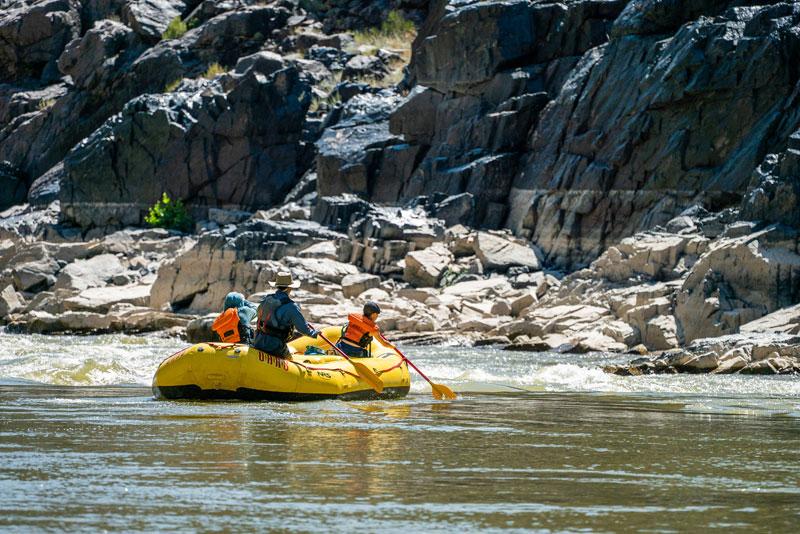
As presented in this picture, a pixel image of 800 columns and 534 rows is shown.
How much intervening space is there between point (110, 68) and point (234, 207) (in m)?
13.9

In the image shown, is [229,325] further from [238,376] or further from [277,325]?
[238,376]

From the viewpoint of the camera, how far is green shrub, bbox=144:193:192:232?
153 ft

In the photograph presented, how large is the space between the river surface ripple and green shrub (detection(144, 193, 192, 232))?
34575 mm

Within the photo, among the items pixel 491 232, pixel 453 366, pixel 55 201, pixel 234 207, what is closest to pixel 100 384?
pixel 453 366

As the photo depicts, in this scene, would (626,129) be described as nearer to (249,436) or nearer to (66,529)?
(249,436)

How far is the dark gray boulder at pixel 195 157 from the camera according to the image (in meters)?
47.8

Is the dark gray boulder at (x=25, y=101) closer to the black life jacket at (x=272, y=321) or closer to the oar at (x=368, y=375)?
the oar at (x=368, y=375)

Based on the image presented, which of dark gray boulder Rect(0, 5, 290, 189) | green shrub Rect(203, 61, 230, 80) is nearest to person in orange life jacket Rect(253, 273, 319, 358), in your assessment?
green shrub Rect(203, 61, 230, 80)

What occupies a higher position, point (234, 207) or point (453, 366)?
point (234, 207)

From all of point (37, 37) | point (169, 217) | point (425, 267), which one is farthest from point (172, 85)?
point (425, 267)

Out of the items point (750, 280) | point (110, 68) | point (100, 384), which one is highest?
point (110, 68)

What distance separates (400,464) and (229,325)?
19.2ft

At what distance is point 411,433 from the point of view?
8.50 meters

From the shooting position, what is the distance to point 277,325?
1148 cm
